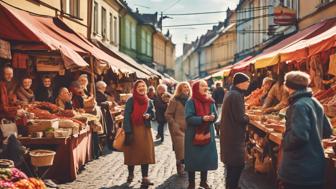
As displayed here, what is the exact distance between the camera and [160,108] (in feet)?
52.6

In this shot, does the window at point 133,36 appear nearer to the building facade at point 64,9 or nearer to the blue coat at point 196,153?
the building facade at point 64,9

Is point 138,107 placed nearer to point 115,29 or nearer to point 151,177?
point 151,177

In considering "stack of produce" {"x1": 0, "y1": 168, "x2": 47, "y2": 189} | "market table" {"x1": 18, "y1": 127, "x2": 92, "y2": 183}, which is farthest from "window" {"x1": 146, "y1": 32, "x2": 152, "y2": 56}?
"stack of produce" {"x1": 0, "y1": 168, "x2": 47, "y2": 189}

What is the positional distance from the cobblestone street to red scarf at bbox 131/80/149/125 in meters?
1.13

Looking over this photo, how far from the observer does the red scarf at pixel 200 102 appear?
7.94m

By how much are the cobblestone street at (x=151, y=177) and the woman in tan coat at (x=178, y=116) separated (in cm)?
47

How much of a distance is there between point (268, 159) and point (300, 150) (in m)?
3.93

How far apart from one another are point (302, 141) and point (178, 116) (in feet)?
15.0

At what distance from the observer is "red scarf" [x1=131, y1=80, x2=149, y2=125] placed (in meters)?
8.52

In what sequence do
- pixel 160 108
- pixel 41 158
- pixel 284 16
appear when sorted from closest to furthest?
1. pixel 41 158
2. pixel 160 108
3. pixel 284 16

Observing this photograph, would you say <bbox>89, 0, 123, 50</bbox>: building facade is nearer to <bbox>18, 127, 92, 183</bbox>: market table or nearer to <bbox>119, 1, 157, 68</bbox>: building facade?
<bbox>119, 1, 157, 68</bbox>: building facade

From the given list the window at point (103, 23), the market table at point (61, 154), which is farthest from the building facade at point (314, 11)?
the window at point (103, 23)

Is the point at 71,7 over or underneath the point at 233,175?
over

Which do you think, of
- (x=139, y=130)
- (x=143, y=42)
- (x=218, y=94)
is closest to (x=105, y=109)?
(x=139, y=130)
